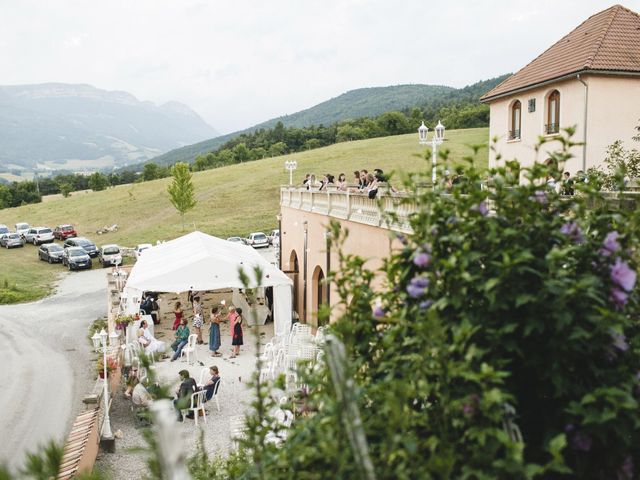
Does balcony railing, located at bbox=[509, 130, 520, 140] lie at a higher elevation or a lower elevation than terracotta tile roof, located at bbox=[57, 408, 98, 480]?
higher

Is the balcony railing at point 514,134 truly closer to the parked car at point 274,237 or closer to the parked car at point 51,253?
the parked car at point 274,237

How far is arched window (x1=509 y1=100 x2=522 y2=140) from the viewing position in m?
25.0

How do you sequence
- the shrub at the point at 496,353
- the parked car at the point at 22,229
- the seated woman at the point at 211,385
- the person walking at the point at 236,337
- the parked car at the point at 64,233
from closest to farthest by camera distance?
the shrub at the point at 496,353
the seated woman at the point at 211,385
the person walking at the point at 236,337
the parked car at the point at 22,229
the parked car at the point at 64,233

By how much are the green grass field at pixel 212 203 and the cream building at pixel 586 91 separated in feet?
81.9

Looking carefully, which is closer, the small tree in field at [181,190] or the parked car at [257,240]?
the parked car at [257,240]

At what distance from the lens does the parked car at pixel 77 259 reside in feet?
134

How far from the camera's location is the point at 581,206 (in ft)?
11.1

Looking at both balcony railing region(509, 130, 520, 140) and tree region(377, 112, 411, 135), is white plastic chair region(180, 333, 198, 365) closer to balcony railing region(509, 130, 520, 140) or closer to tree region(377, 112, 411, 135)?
balcony railing region(509, 130, 520, 140)

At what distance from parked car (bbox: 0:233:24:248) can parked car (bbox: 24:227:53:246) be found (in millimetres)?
1077

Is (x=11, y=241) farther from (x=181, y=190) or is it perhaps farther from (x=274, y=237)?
(x=274, y=237)

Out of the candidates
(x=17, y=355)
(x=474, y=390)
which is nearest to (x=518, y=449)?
(x=474, y=390)

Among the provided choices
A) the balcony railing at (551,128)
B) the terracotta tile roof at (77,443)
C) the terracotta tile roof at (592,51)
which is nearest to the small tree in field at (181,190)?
the terracotta tile roof at (592,51)

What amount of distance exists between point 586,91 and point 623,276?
20.9m

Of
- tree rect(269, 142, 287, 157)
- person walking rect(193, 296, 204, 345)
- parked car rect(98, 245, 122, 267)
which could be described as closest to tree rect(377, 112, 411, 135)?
tree rect(269, 142, 287, 157)
